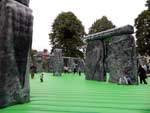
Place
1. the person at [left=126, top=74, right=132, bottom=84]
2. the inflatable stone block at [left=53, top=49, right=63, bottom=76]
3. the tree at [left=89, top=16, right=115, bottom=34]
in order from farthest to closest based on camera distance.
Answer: the tree at [left=89, top=16, right=115, bottom=34] → the inflatable stone block at [left=53, top=49, right=63, bottom=76] → the person at [left=126, top=74, right=132, bottom=84]

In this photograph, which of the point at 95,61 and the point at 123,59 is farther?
the point at 95,61

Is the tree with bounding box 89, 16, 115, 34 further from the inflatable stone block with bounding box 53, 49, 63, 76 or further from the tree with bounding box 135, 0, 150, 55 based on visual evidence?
the inflatable stone block with bounding box 53, 49, 63, 76

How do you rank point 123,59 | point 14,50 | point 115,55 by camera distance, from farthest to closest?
point 115,55
point 123,59
point 14,50

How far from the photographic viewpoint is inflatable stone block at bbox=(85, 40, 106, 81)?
54.9ft

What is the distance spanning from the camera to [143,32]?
127ft

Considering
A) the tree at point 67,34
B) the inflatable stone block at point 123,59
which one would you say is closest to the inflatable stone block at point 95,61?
the inflatable stone block at point 123,59

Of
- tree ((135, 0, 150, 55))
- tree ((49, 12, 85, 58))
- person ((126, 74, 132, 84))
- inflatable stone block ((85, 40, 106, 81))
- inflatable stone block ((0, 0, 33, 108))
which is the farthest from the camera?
tree ((49, 12, 85, 58))

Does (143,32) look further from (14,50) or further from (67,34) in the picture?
(14,50)

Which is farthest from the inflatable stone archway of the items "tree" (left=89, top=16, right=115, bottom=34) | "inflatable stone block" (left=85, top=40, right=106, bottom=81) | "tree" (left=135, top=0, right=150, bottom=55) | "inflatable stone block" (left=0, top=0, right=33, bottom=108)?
"tree" (left=89, top=16, right=115, bottom=34)

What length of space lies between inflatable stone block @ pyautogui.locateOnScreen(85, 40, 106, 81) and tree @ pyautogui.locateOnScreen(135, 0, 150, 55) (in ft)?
67.8

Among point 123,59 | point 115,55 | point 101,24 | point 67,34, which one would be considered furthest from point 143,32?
point 123,59

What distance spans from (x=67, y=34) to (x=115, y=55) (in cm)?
3764

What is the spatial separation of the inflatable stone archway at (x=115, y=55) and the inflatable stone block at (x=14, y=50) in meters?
8.02

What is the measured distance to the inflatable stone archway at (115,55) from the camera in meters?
14.2
